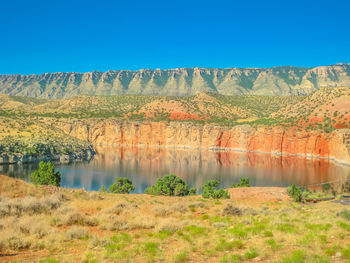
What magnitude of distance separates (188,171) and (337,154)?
3885 centimetres

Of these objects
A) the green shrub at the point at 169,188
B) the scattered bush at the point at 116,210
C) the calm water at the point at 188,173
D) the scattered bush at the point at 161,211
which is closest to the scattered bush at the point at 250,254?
the scattered bush at the point at 161,211

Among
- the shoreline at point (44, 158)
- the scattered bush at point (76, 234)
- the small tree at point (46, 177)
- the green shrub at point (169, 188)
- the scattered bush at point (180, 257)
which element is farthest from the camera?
the shoreline at point (44, 158)

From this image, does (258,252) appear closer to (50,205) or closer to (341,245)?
(341,245)

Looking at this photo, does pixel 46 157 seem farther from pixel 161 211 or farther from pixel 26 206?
pixel 161 211

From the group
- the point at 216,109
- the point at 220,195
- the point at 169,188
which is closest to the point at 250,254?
the point at 220,195

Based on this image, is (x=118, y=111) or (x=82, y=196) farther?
(x=118, y=111)

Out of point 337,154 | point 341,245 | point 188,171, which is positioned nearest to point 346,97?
point 337,154

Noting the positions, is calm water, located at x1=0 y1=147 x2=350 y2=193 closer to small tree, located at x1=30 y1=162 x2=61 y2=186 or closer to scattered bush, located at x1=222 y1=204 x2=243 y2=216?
small tree, located at x1=30 y1=162 x2=61 y2=186

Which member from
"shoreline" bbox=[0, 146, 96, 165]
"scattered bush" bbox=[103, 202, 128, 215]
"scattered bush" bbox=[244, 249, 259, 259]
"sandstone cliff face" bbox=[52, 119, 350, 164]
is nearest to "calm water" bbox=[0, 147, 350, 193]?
"shoreline" bbox=[0, 146, 96, 165]

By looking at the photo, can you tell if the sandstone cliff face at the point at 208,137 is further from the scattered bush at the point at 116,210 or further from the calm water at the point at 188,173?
the scattered bush at the point at 116,210

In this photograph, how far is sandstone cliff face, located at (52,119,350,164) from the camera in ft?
267

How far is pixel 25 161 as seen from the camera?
6150cm

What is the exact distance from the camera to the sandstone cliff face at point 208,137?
3204 inches

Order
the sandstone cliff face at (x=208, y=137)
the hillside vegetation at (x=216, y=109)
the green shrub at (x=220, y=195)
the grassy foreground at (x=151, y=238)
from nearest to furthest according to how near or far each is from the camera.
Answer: the grassy foreground at (x=151, y=238), the green shrub at (x=220, y=195), the sandstone cliff face at (x=208, y=137), the hillside vegetation at (x=216, y=109)
